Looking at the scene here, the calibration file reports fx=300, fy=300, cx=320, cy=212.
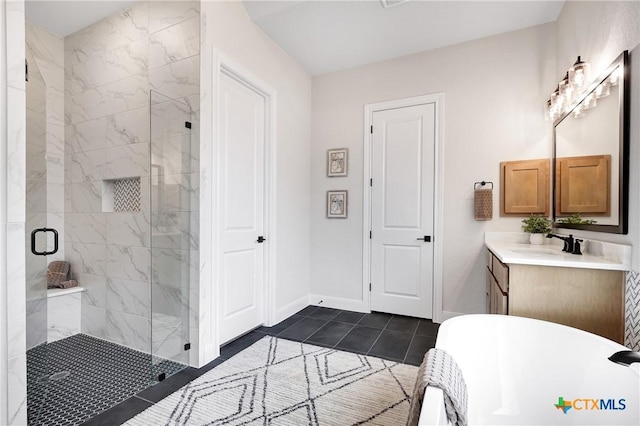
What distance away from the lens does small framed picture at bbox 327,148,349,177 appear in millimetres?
3592

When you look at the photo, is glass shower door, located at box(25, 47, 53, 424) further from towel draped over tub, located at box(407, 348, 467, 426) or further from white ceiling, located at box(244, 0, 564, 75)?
towel draped over tub, located at box(407, 348, 467, 426)

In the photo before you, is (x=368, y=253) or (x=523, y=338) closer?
(x=523, y=338)

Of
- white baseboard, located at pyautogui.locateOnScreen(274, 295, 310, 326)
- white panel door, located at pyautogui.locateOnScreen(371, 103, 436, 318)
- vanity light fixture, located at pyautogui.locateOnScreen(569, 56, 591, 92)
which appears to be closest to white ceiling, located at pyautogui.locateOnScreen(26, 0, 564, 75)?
white panel door, located at pyautogui.locateOnScreen(371, 103, 436, 318)

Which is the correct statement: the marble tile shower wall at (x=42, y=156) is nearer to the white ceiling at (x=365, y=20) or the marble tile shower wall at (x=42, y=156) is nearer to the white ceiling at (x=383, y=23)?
the white ceiling at (x=365, y=20)

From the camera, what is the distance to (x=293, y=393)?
6.25 ft

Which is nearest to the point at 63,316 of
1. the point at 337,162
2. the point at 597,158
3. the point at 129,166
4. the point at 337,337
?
the point at 129,166

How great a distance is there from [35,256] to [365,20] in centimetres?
311

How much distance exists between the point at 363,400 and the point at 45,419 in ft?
5.86

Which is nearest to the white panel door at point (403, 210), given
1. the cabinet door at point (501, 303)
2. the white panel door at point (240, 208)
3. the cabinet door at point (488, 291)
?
the cabinet door at point (488, 291)

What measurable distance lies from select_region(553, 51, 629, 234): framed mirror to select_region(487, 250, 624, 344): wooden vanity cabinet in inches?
12.5

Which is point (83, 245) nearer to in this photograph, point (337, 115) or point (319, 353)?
point (319, 353)

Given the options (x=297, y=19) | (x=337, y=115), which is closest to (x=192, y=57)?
(x=297, y=19)

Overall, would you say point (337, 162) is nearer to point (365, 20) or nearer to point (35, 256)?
point (365, 20)

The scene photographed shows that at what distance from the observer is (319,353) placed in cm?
246
